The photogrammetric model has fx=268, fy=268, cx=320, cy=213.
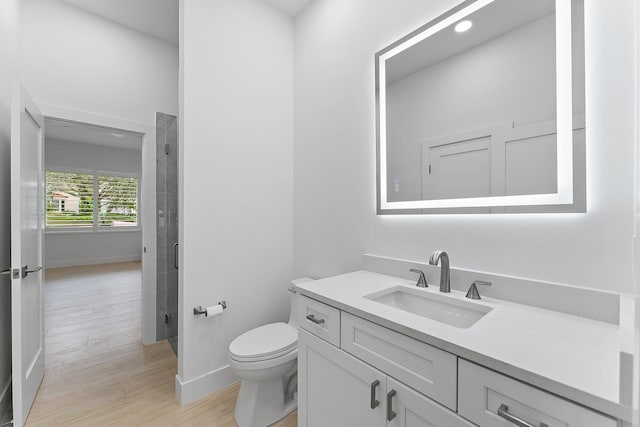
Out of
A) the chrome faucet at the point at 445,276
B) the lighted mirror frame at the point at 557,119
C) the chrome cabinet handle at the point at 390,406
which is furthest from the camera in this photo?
the chrome faucet at the point at 445,276

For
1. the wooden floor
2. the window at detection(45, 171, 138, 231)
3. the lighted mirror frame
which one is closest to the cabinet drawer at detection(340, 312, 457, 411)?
the lighted mirror frame

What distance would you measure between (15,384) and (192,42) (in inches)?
86.4

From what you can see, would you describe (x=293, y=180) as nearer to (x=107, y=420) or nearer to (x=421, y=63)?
(x=421, y=63)

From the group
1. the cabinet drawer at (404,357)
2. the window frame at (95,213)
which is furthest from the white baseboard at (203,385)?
the window frame at (95,213)

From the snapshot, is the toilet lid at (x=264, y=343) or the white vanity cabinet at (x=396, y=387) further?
the toilet lid at (x=264, y=343)

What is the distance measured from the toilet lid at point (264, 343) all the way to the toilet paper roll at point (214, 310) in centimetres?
25

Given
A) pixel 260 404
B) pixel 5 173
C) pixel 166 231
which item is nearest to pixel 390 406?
pixel 260 404

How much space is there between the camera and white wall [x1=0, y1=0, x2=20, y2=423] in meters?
1.62

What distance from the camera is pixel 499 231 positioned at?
1.18 metres

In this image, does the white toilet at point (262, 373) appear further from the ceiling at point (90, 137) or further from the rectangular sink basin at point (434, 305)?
the ceiling at point (90, 137)

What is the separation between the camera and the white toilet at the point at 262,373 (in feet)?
4.94

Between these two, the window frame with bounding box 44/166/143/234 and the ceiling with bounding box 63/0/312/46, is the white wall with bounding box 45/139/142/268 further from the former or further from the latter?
the ceiling with bounding box 63/0/312/46

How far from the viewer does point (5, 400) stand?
1.62 metres

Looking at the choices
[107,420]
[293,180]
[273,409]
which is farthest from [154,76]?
[273,409]
